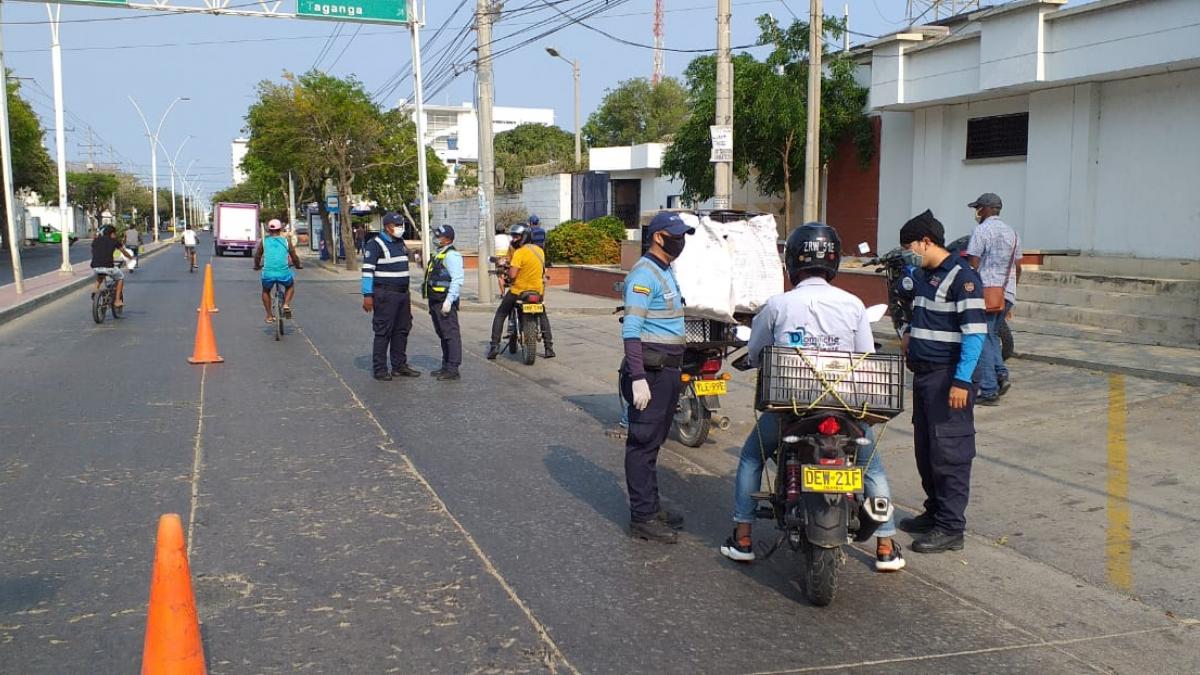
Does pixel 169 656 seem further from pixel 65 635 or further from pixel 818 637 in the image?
pixel 818 637

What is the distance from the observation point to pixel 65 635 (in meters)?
4.37

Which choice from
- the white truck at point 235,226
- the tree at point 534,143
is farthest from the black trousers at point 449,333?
the tree at point 534,143

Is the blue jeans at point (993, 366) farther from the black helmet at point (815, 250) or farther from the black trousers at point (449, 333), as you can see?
the black trousers at point (449, 333)

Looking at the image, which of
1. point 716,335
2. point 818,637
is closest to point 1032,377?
point 716,335

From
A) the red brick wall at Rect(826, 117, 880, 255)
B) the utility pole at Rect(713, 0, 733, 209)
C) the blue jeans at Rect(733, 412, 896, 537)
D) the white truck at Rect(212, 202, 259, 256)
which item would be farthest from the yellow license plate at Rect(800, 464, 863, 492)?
the white truck at Rect(212, 202, 259, 256)

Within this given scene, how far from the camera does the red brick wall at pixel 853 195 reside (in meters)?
21.0

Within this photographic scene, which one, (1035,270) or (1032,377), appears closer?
(1032,377)

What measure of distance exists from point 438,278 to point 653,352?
6.11 meters

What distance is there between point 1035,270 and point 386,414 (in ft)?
34.4

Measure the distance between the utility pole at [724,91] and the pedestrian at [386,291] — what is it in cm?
487

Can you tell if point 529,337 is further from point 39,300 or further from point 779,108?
point 39,300

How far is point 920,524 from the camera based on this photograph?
593 centimetres

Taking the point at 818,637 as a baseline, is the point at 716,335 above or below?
above

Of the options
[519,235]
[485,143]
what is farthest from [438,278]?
[485,143]
